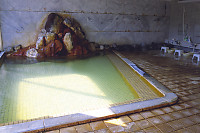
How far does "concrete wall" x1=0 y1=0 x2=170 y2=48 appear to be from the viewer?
28.5 feet

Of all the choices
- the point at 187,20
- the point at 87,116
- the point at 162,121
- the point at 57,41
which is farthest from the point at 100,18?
the point at 162,121

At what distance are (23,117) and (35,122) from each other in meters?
0.82

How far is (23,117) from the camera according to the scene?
10.2 feet

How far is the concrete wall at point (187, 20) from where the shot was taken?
28.5ft

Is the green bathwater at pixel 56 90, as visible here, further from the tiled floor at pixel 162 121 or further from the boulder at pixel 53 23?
the boulder at pixel 53 23

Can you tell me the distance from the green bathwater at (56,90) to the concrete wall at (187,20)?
18.1 feet

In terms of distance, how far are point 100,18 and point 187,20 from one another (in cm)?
501

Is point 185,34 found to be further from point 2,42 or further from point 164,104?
point 2,42

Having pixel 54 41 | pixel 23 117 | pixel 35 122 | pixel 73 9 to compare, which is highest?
pixel 73 9

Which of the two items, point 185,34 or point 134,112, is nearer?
point 134,112

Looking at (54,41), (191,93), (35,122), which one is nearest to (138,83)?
(191,93)

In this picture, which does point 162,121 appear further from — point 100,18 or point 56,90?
point 100,18

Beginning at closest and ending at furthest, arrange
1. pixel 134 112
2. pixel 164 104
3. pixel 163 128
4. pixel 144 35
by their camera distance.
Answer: pixel 163 128 < pixel 134 112 < pixel 164 104 < pixel 144 35

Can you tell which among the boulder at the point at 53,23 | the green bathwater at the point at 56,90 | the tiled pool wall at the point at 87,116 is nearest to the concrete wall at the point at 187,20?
the green bathwater at the point at 56,90
